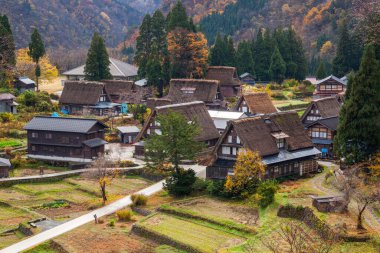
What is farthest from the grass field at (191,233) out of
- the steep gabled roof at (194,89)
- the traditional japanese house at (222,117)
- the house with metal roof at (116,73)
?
the house with metal roof at (116,73)

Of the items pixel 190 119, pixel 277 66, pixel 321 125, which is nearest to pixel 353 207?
pixel 321 125

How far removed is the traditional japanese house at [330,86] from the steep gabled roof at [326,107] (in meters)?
14.7

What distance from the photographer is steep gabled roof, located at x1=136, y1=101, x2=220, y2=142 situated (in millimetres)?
55594

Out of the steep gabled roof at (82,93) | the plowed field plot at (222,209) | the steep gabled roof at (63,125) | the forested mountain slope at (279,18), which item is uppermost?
the forested mountain slope at (279,18)

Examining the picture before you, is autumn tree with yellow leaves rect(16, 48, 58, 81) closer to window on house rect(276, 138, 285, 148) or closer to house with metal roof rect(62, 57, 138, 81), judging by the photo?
house with metal roof rect(62, 57, 138, 81)

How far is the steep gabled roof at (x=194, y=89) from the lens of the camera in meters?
70.8

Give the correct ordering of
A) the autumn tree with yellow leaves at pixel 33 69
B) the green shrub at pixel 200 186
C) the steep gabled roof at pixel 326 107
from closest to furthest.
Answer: the green shrub at pixel 200 186
the steep gabled roof at pixel 326 107
the autumn tree with yellow leaves at pixel 33 69

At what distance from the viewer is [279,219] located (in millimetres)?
37969

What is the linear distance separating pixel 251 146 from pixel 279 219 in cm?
946

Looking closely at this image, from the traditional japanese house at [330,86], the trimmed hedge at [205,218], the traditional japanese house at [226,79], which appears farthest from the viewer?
the traditional japanese house at [226,79]

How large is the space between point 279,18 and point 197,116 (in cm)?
9612

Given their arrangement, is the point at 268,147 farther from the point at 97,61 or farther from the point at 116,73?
the point at 116,73

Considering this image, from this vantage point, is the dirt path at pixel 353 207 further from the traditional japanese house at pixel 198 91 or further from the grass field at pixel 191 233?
the traditional japanese house at pixel 198 91

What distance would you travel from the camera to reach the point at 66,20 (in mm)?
166000
